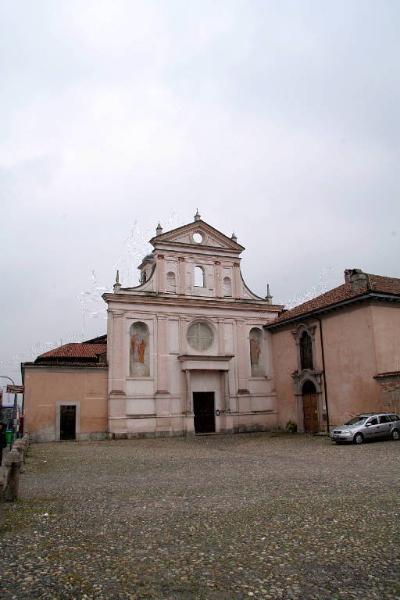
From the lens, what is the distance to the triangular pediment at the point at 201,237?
1307 inches

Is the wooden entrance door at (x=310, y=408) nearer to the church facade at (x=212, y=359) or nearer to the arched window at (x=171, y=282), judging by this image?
Result: the church facade at (x=212, y=359)

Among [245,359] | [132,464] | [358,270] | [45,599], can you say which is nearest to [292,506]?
[45,599]

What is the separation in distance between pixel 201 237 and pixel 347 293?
11.1 metres

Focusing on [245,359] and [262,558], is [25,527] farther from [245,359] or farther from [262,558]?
[245,359]

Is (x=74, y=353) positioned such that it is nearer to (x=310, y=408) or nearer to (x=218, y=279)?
(x=218, y=279)

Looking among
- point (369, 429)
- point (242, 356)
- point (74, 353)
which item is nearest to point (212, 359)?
point (242, 356)

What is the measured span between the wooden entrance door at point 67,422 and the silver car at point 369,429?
50.0 ft

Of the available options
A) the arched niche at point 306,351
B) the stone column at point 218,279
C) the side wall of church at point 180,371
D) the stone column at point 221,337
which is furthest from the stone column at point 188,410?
the arched niche at point 306,351

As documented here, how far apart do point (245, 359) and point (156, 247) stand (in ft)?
31.5

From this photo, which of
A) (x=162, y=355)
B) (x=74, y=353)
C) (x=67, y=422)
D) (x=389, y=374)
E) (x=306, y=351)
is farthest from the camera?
(x=74, y=353)

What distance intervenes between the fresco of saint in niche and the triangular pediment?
18.5ft

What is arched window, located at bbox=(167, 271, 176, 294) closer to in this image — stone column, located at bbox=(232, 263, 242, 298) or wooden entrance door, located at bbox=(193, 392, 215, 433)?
stone column, located at bbox=(232, 263, 242, 298)

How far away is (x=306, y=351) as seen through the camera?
102ft

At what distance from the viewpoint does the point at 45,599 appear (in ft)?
15.7
